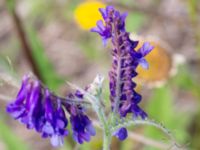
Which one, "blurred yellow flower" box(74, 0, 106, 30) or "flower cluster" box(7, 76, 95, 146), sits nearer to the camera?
"flower cluster" box(7, 76, 95, 146)

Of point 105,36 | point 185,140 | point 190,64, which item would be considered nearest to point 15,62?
point 190,64

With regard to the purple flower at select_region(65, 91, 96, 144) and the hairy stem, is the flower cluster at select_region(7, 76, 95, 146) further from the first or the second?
the hairy stem

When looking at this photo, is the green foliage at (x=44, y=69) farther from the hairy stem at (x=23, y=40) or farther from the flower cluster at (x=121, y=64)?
the flower cluster at (x=121, y=64)

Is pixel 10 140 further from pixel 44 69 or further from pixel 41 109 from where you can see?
pixel 41 109

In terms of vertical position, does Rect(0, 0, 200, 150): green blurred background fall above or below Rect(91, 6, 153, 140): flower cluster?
below

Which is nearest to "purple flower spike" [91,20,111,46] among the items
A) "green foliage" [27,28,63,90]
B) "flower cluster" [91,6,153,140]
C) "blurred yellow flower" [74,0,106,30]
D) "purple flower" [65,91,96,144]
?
"flower cluster" [91,6,153,140]

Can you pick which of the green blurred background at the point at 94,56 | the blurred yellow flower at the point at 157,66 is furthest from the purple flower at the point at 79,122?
the blurred yellow flower at the point at 157,66
